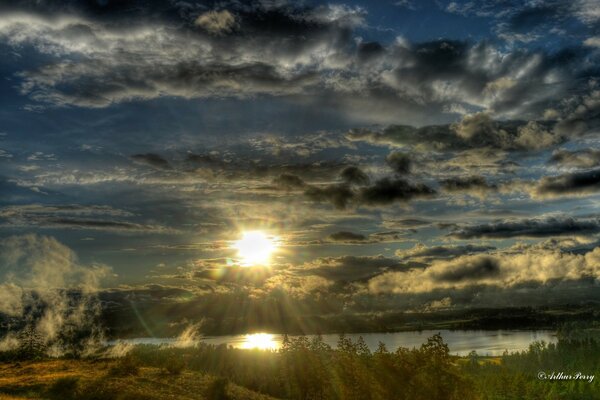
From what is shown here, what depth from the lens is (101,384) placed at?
49062 millimetres

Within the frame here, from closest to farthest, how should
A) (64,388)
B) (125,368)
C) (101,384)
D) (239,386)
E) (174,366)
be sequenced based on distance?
(64,388)
(101,384)
(125,368)
(174,366)
(239,386)

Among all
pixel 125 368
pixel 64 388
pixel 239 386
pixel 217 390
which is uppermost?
pixel 125 368

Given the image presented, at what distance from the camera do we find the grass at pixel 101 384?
46.7 meters

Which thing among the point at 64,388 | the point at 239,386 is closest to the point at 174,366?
the point at 239,386

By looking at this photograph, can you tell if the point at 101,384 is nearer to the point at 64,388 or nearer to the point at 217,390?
the point at 64,388

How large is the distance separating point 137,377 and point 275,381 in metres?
76.2

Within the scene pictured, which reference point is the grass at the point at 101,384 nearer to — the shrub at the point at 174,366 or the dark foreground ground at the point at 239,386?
the dark foreground ground at the point at 239,386

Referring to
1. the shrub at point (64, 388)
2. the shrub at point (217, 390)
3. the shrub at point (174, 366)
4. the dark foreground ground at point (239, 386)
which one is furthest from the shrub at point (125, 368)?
Result: the shrub at point (217, 390)

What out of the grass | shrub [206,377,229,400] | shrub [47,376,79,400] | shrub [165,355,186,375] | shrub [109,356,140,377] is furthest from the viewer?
shrub [165,355,186,375]

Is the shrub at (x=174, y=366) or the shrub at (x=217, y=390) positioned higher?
the shrub at (x=174, y=366)

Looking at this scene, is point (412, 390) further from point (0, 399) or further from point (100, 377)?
point (0, 399)

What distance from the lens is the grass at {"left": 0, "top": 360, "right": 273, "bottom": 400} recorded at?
4672 centimetres

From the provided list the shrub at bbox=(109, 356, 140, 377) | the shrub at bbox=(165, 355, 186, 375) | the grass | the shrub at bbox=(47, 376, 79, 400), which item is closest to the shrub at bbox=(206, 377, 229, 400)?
the grass

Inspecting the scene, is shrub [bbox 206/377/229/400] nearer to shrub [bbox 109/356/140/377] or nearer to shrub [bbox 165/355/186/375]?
shrub [bbox 165/355/186/375]
